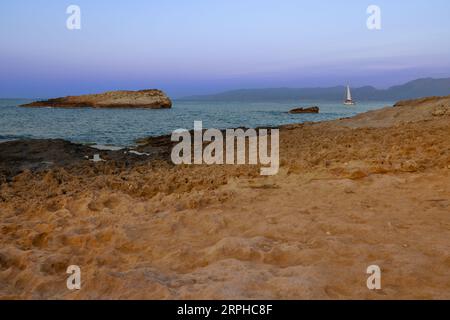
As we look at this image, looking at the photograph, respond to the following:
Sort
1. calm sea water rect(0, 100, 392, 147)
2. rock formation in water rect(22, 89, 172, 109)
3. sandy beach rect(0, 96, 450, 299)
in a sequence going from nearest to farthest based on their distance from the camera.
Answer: sandy beach rect(0, 96, 450, 299) < calm sea water rect(0, 100, 392, 147) < rock formation in water rect(22, 89, 172, 109)

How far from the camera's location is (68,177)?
714cm

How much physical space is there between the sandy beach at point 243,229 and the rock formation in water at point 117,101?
59.6m

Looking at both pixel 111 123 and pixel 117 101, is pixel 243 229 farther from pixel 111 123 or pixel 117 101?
pixel 117 101

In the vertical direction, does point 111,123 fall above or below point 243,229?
above

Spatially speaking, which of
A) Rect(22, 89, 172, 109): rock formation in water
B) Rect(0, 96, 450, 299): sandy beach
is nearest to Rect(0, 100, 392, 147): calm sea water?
Rect(0, 96, 450, 299): sandy beach

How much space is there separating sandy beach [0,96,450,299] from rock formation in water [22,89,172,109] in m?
59.6

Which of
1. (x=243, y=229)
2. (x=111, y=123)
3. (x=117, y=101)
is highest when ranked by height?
(x=117, y=101)

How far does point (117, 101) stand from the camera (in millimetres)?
66688

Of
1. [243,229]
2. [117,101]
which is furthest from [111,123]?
[117,101]

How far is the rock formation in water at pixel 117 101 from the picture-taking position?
65.6m

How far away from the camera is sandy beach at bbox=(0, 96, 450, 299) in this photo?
2.83 meters

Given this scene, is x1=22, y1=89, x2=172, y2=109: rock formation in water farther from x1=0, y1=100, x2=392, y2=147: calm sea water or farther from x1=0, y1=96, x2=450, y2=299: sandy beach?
x1=0, y1=96, x2=450, y2=299: sandy beach

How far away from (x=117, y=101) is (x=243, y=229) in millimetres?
66206
